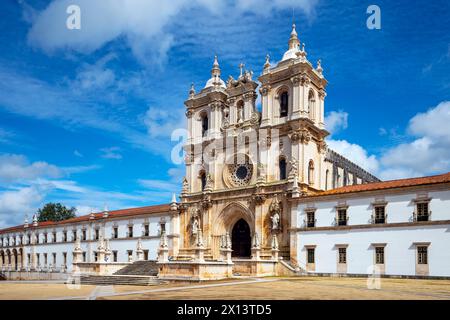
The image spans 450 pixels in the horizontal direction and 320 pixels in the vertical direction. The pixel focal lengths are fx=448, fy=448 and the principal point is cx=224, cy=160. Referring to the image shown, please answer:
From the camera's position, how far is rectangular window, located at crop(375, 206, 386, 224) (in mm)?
34200

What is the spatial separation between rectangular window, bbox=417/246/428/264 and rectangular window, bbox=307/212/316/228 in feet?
29.2

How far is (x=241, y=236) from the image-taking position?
46969 mm

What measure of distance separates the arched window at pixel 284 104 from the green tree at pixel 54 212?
68647 mm

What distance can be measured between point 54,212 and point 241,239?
2575 inches

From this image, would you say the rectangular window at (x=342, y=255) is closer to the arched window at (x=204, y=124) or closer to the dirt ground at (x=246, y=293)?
the dirt ground at (x=246, y=293)

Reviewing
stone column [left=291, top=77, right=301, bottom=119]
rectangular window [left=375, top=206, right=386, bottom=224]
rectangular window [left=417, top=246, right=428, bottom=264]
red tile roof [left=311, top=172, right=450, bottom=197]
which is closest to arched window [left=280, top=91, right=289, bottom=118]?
stone column [left=291, top=77, right=301, bottom=119]

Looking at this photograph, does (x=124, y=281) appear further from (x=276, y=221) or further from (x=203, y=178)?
(x=203, y=178)

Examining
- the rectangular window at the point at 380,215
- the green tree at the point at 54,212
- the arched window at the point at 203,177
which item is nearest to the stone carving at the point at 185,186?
the arched window at the point at 203,177

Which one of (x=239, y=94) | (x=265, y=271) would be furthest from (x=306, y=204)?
(x=239, y=94)

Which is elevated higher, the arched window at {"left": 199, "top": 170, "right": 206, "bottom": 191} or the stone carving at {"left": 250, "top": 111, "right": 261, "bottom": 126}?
the stone carving at {"left": 250, "top": 111, "right": 261, "bottom": 126}

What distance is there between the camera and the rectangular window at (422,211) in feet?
105

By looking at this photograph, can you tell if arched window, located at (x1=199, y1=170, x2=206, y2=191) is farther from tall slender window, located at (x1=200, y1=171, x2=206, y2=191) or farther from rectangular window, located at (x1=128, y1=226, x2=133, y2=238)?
rectangular window, located at (x1=128, y1=226, x2=133, y2=238)
